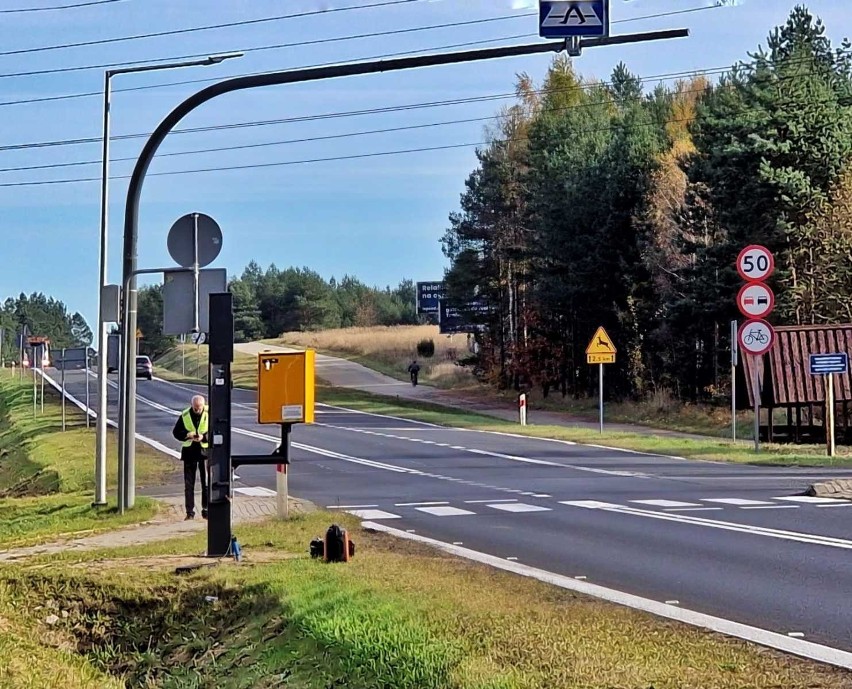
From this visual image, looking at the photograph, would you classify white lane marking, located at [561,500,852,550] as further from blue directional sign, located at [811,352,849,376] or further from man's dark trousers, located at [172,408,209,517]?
blue directional sign, located at [811,352,849,376]

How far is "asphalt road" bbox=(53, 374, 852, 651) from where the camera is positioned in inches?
396

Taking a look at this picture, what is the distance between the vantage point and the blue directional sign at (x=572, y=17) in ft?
40.3

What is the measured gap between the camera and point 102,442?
18703mm

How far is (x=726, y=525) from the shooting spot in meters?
14.6

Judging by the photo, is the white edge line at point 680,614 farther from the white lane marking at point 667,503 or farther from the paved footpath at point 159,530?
the white lane marking at point 667,503

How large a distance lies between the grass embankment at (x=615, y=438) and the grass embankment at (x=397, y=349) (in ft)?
35.5

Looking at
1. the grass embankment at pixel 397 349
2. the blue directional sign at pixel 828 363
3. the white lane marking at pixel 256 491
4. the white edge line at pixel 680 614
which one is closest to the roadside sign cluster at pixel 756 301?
the blue directional sign at pixel 828 363

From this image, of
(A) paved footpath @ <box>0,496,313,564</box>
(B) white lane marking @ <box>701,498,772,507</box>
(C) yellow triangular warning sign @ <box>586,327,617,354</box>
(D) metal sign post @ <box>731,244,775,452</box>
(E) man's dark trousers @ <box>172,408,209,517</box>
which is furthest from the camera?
(C) yellow triangular warning sign @ <box>586,327,617,354</box>

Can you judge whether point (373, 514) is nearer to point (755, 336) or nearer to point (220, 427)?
point (220, 427)

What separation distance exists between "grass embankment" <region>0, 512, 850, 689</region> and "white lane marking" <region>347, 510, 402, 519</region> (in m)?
3.72

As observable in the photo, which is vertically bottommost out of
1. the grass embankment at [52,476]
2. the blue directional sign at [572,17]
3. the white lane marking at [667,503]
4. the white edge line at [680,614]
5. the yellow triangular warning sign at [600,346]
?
the grass embankment at [52,476]

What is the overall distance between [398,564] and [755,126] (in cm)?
3749

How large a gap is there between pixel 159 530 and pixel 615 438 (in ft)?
69.3

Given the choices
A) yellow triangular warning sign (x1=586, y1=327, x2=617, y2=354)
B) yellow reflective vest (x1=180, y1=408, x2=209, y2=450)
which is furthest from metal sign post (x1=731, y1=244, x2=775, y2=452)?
yellow reflective vest (x1=180, y1=408, x2=209, y2=450)
